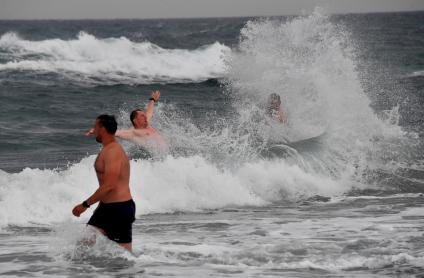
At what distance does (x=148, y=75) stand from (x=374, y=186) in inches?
1042

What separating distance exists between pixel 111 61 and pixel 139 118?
30.8 metres

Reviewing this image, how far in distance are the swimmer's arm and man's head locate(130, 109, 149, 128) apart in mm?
3509

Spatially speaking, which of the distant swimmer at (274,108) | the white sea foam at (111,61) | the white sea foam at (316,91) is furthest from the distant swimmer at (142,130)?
the white sea foam at (111,61)

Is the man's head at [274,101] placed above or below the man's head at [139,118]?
above

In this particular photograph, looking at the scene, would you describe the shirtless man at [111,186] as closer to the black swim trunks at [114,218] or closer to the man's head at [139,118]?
the black swim trunks at [114,218]

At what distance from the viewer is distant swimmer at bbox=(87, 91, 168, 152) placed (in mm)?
10594

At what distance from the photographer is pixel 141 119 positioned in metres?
10.8

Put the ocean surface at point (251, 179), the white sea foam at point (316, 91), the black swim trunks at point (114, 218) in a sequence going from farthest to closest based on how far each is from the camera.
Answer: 1. the white sea foam at point (316, 91)
2. the ocean surface at point (251, 179)
3. the black swim trunks at point (114, 218)

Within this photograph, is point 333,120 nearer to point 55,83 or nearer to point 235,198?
point 235,198

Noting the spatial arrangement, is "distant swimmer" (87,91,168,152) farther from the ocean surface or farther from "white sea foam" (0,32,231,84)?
"white sea foam" (0,32,231,84)

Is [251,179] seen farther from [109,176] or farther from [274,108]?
[109,176]

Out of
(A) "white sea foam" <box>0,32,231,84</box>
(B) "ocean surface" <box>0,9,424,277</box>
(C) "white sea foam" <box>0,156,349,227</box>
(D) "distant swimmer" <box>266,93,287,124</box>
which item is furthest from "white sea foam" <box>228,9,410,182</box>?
(A) "white sea foam" <box>0,32,231,84</box>

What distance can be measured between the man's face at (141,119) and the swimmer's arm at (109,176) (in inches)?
138

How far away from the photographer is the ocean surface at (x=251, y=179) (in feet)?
26.0
